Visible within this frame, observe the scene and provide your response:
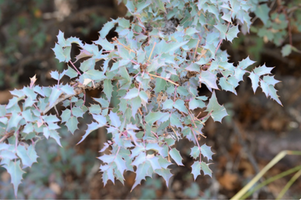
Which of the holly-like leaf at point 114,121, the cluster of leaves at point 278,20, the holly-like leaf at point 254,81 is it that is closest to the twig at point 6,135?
the holly-like leaf at point 114,121

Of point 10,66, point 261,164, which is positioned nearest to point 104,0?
point 10,66

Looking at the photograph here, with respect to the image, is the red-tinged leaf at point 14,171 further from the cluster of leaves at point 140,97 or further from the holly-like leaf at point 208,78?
the holly-like leaf at point 208,78

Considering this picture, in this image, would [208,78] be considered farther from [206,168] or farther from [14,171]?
[14,171]

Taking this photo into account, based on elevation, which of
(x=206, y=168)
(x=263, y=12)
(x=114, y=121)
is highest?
(x=263, y=12)

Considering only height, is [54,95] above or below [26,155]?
above

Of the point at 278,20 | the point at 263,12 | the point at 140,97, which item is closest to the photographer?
the point at 140,97

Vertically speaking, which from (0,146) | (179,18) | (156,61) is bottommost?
(0,146)

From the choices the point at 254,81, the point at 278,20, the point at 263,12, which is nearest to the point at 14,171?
the point at 254,81

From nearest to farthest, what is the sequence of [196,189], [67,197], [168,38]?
[168,38] → [196,189] → [67,197]

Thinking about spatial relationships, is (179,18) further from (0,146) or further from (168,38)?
(0,146)

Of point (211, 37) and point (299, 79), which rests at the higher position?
point (299, 79)
